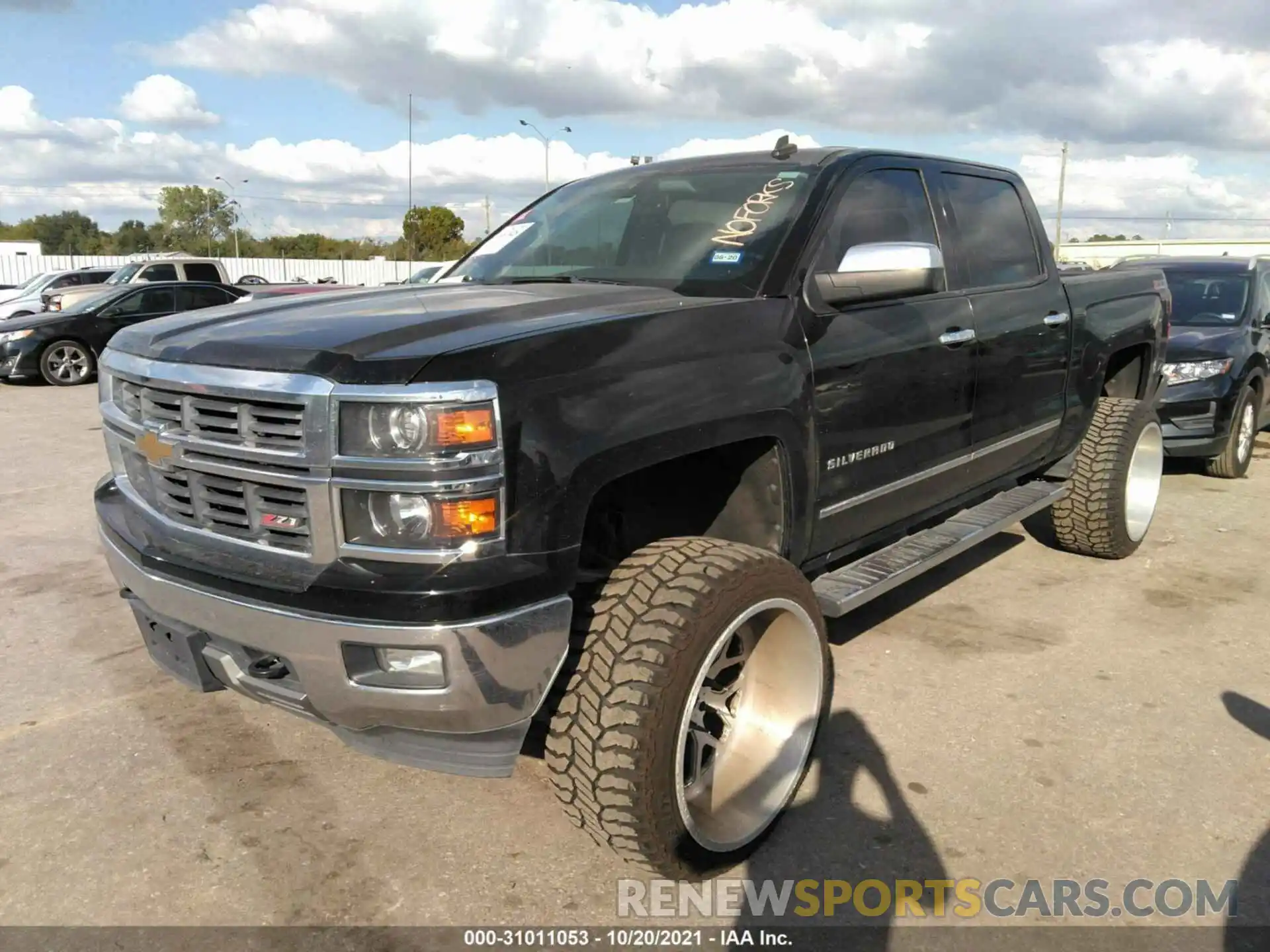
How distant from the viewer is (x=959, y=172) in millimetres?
4332

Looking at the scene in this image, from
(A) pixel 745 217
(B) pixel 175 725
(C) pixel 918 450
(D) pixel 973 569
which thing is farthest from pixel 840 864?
(D) pixel 973 569

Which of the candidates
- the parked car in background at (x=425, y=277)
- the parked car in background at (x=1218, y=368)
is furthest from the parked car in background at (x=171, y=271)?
the parked car in background at (x=1218, y=368)

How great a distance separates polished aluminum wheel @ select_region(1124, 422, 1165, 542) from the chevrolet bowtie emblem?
485cm

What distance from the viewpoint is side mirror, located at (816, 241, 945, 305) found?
3.07 m

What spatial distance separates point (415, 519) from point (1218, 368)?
7.02m

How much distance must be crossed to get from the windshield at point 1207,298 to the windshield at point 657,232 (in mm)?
5953

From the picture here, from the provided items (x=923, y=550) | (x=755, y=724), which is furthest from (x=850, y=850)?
(x=923, y=550)

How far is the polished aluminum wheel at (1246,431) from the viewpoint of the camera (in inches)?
299

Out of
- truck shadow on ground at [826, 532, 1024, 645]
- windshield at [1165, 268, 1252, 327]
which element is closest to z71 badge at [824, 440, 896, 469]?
truck shadow on ground at [826, 532, 1024, 645]

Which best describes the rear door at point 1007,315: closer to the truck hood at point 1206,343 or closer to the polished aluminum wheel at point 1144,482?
the polished aluminum wheel at point 1144,482

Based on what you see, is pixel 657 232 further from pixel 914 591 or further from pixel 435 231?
pixel 435 231

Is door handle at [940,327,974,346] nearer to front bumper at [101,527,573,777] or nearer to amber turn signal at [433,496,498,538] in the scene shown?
front bumper at [101,527,573,777]

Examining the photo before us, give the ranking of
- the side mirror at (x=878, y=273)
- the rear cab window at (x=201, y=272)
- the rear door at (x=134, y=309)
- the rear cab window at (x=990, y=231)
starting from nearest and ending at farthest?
1. the side mirror at (x=878, y=273)
2. the rear cab window at (x=990, y=231)
3. the rear door at (x=134, y=309)
4. the rear cab window at (x=201, y=272)

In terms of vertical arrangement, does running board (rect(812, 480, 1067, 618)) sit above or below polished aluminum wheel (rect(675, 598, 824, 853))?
above
